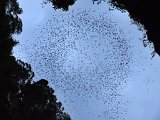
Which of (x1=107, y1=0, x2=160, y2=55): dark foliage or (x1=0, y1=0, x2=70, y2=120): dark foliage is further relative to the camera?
(x1=0, y1=0, x2=70, y2=120): dark foliage

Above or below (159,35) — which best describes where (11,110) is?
above

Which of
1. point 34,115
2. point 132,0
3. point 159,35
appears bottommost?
point 159,35

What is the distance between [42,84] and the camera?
2833cm

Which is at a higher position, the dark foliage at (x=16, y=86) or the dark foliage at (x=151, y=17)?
the dark foliage at (x=16, y=86)

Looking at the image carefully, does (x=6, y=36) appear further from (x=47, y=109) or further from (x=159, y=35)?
(x=159, y=35)

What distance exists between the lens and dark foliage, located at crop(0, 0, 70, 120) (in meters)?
26.7

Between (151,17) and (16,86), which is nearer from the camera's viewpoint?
(151,17)

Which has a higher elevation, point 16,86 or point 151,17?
point 16,86

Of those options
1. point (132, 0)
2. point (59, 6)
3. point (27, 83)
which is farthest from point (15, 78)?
point (132, 0)

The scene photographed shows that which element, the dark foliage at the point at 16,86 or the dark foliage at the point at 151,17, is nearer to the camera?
the dark foliage at the point at 151,17

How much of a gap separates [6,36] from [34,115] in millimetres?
6767

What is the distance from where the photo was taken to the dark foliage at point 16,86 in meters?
26.7

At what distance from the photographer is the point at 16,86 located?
27.8 meters

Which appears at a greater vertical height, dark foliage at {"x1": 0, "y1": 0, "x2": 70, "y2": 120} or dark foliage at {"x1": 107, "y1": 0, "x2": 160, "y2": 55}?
dark foliage at {"x1": 0, "y1": 0, "x2": 70, "y2": 120}
